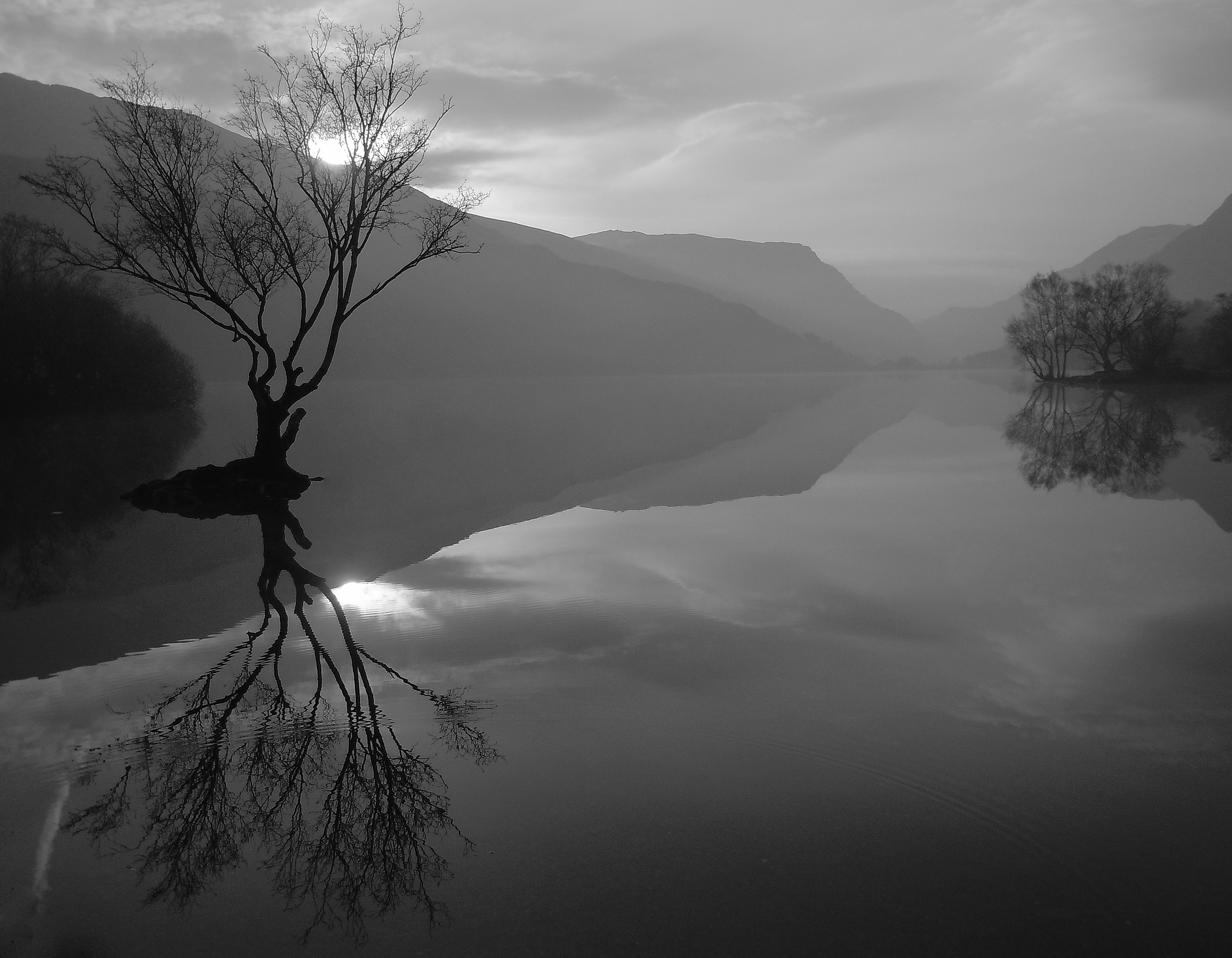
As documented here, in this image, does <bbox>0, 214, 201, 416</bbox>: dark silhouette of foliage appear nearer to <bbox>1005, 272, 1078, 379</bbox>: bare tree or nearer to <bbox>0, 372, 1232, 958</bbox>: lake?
<bbox>0, 372, 1232, 958</bbox>: lake

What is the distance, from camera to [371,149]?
69.3 feet

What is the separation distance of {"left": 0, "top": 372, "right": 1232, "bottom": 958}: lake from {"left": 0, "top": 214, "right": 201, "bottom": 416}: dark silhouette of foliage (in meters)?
38.2

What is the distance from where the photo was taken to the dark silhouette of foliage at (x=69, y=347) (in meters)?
44.9

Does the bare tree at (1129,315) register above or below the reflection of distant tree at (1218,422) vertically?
above

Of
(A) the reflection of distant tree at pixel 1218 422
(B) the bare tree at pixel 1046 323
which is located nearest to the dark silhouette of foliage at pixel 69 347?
(A) the reflection of distant tree at pixel 1218 422

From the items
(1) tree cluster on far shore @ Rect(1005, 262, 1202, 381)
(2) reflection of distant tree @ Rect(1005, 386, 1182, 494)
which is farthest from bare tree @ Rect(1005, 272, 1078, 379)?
(2) reflection of distant tree @ Rect(1005, 386, 1182, 494)

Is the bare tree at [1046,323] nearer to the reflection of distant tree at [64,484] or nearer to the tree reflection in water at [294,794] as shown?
the reflection of distant tree at [64,484]

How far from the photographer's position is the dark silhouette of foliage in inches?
1768

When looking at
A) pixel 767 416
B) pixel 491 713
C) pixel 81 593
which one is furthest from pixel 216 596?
pixel 767 416

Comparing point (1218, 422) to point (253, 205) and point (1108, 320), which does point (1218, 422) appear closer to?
point (253, 205)

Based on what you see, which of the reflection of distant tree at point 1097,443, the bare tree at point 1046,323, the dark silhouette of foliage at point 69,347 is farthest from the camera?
the bare tree at point 1046,323

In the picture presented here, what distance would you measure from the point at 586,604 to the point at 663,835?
467 centimetres

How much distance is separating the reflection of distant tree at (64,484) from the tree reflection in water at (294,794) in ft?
17.3

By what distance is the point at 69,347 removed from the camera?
4641 cm
